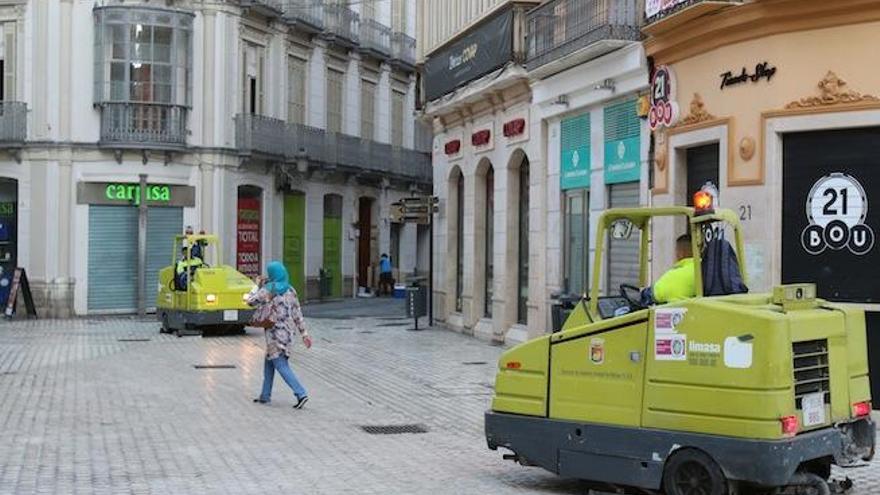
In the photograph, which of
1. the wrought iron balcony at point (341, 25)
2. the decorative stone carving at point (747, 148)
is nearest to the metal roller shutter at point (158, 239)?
the wrought iron balcony at point (341, 25)

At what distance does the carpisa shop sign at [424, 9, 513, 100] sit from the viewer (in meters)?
21.0

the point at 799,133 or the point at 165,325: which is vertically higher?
the point at 799,133

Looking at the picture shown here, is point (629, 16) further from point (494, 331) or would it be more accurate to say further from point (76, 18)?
point (76, 18)

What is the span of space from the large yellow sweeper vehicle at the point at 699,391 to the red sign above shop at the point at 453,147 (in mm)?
16818

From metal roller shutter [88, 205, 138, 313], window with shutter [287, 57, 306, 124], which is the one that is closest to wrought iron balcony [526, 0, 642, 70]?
metal roller shutter [88, 205, 138, 313]

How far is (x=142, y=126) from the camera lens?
30781 millimetres

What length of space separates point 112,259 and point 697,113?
68.3 feet

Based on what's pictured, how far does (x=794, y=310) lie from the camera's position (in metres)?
7.49

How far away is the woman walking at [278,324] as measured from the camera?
1310 cm

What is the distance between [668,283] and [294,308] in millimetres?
6269

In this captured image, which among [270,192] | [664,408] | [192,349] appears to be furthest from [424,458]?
[270,192]

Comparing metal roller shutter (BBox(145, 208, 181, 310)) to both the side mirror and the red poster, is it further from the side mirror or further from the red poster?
the side mirror

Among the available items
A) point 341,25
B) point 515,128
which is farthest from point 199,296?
point 341,25

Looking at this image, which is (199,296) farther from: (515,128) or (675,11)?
(675,11)
